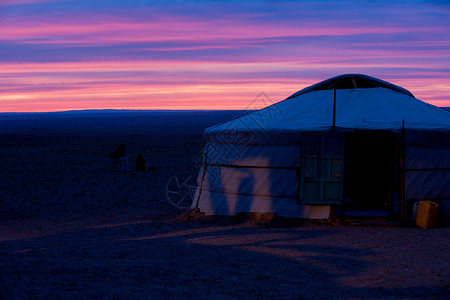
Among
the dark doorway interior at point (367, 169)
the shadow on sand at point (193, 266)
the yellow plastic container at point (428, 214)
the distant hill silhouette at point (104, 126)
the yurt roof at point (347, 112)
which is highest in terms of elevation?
the distant hill silhouette at point (104, 126)

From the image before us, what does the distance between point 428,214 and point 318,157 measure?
194cm

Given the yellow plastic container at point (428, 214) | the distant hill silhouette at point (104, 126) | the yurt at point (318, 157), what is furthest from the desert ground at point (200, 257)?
the distant hill silhouette at point (104, 126)

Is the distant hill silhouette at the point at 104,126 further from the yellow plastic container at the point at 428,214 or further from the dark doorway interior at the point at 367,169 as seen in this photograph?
the yellow plastic container at the point at 428,214

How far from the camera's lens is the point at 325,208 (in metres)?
9.85

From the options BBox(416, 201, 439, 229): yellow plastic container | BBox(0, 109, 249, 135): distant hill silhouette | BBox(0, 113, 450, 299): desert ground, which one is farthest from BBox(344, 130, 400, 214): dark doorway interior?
BBox(0, 109, 249, 135): distant hill silhouette

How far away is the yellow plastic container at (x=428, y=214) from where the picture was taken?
9.17m

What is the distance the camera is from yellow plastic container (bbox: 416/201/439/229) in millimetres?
9172

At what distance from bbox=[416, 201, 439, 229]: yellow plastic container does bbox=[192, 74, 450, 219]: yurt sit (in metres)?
0.39

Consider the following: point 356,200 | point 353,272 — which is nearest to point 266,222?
point 356,200

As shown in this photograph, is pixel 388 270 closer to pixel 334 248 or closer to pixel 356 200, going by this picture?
pixel 334 248

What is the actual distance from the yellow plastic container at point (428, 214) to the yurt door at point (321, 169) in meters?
1.31

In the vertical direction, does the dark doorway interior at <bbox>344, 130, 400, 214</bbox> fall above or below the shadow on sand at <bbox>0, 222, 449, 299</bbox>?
above

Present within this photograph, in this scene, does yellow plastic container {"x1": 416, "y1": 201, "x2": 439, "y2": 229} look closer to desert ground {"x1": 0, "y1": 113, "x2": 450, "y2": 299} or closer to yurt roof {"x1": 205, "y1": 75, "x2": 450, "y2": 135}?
desert ground {"x1": 0, "y1": 113, "x2": 450, "y2": 299}

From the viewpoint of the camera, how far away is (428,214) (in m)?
9.16
